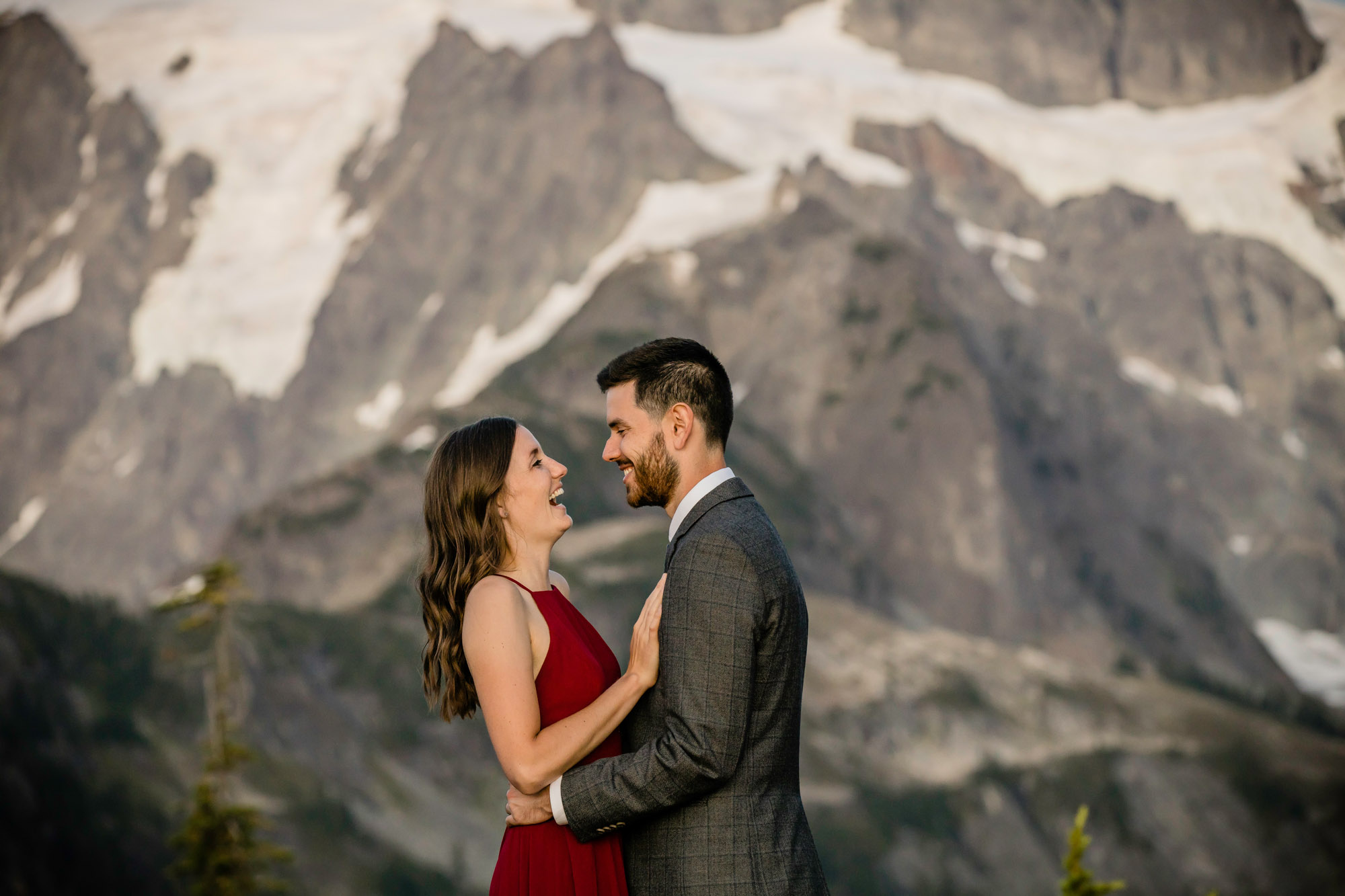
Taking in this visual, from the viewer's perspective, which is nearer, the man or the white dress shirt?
the man

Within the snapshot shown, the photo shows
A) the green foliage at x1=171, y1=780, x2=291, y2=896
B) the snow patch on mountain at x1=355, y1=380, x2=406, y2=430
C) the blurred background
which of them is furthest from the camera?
the snow patch on mountain at x1=355, y1=380, x2=406, y2=430

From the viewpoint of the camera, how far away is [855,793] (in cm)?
11031

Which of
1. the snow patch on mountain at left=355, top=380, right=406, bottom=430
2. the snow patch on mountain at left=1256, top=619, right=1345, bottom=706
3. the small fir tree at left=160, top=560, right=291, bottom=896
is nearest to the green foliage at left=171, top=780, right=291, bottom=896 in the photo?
the small fir tree at left=160, top=560, right=291, bottom=896

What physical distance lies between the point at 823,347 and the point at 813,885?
154m

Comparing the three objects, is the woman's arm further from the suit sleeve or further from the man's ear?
the man's ear

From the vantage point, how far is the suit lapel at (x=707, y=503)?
662cm

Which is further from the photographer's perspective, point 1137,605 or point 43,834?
point 1137,605

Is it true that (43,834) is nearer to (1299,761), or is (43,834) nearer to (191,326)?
(1299,761)

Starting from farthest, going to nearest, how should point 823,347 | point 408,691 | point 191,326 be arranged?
point 191,326, point 823,347, point 408,691

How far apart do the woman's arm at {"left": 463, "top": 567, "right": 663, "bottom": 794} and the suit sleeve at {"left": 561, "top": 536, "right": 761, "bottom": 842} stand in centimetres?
11

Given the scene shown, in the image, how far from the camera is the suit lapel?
662cm

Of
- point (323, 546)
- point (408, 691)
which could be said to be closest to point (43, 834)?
point (408, 691)

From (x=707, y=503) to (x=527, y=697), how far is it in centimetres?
120

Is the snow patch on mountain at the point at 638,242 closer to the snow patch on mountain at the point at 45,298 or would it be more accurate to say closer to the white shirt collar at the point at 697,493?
the snow patch on mountain at the point at 45,298
